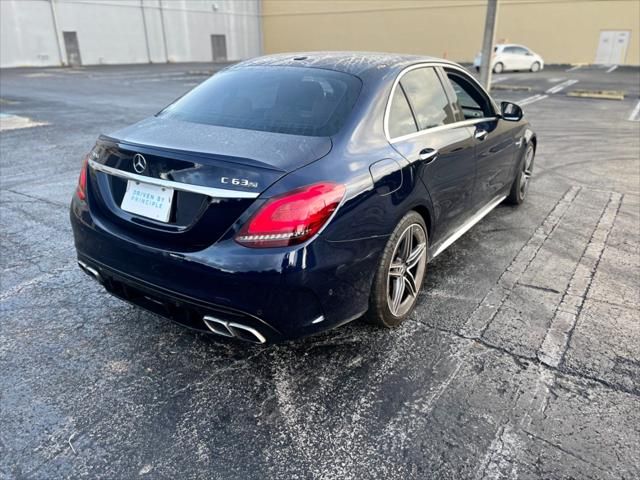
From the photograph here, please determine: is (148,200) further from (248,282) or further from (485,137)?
(485,137)

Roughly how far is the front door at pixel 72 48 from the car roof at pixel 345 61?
32137mm

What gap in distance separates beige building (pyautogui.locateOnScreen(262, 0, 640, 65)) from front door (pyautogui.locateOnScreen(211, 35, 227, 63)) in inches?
196

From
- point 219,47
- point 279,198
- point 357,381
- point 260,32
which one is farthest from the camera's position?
point 260,32

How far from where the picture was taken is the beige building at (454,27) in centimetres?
3107

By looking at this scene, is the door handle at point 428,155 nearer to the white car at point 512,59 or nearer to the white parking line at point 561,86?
the white parking line at point 561,86

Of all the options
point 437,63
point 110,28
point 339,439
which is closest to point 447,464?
point 339,439

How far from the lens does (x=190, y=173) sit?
2.31 meters

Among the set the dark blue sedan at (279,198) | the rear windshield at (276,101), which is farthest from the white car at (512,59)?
the rear windshield at (276,101)

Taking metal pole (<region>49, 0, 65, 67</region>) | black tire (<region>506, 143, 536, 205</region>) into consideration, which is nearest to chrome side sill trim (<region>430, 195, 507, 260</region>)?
black tire (<region>506, 143, 536, 205</region>)

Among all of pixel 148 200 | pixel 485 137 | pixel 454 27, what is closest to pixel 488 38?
pixel 485 137

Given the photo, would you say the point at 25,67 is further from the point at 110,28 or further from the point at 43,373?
the point at 43,373

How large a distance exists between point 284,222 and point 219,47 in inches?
1657

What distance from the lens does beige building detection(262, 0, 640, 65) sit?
31069 millimetres

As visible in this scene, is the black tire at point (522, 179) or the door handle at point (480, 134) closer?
the door handle at point (480, 134)
